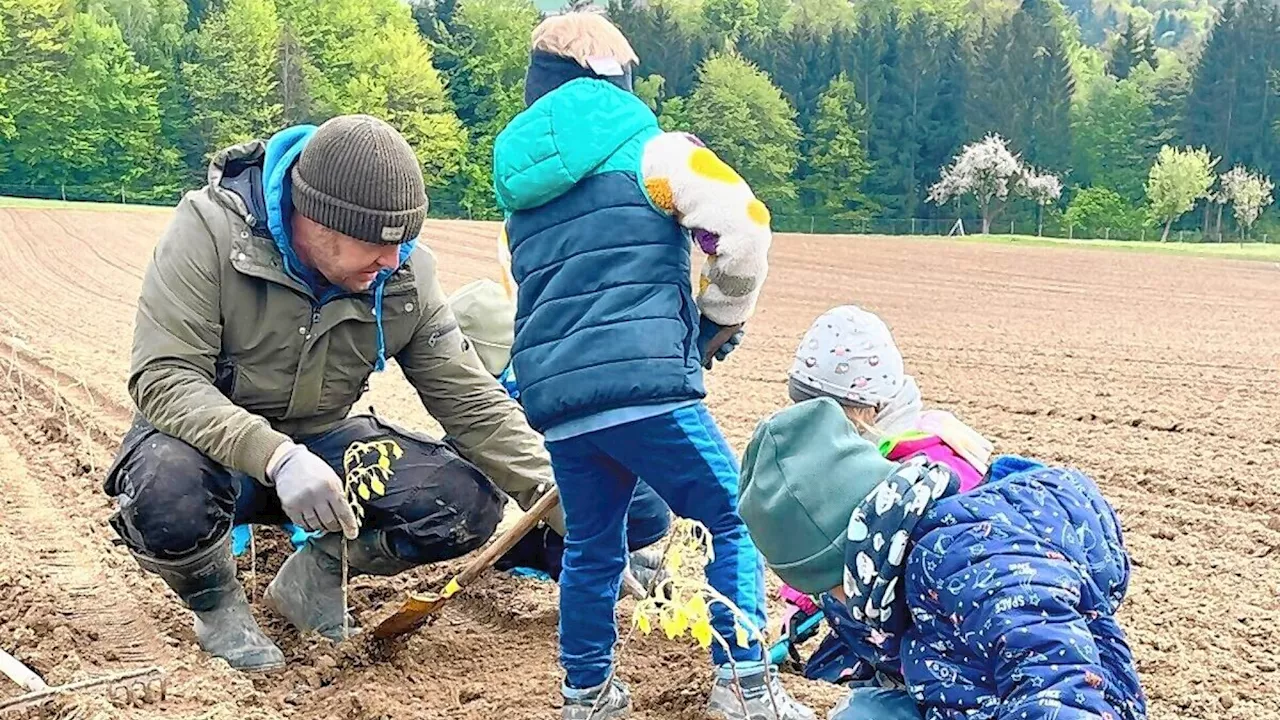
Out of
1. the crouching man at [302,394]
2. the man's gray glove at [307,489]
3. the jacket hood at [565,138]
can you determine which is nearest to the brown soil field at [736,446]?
the crouching man at [302,394]

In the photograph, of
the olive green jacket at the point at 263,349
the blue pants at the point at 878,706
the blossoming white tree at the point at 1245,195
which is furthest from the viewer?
the blossoming white tree at the point at 1245,195

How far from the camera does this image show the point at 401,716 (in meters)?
3.71

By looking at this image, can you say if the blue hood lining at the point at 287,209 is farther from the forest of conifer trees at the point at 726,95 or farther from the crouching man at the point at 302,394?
the forest of conifer trees at the point at 726,95

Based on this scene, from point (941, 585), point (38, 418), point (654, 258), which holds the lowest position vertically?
point (38, 418)

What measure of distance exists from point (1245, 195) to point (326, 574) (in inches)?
2187

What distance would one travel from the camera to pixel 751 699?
3426 mm

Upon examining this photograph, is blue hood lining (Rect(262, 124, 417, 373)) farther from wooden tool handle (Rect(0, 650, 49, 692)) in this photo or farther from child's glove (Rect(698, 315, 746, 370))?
wooden tool handle (Rect(0, 650, 49, 692))

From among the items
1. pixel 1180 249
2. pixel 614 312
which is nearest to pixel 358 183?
pixel 614 312

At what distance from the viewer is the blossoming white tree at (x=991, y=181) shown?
5684cm

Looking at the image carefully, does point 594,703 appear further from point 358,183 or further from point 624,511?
point 358,183

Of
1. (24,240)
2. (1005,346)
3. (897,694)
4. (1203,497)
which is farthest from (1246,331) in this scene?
(24,240)

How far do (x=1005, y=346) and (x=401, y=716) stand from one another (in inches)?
393

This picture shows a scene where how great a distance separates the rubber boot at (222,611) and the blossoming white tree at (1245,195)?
183 ft

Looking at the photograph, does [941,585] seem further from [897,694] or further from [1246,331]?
[1246,331]
